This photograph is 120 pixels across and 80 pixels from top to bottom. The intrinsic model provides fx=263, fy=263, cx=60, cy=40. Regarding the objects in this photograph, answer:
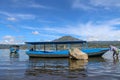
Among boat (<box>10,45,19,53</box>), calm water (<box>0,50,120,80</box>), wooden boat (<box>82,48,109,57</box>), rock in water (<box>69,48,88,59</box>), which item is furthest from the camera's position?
boat (<box>10,45,19,53</box>)

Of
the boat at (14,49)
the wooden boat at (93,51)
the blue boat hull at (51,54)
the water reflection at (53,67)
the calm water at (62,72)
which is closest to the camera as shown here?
the calm water at (62,72)

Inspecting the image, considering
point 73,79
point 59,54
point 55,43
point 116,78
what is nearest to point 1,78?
point 73,79

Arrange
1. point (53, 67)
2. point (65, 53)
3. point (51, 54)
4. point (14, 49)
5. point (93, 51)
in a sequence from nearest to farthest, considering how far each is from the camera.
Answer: point (53, 67) → point (65, 53) → point (93, 51) → point (51, 54) → point (14, 49)

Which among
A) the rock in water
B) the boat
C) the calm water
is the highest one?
the boat

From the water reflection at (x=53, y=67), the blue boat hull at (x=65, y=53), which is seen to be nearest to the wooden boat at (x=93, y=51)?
the blue boat hull at (x=65, y=53)

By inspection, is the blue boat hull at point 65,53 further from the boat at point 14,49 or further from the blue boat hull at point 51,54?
the boat at point 14,49

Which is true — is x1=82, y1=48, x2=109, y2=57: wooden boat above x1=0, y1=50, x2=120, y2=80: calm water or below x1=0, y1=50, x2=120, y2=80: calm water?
above

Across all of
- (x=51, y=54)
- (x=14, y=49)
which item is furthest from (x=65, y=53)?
(x=14, y=49)

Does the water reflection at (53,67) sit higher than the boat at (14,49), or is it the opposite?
the boat at (14,49)

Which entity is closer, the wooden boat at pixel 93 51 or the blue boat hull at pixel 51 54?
the blue boat hull at pixel 51 54

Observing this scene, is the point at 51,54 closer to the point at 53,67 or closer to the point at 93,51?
the point at 93,51

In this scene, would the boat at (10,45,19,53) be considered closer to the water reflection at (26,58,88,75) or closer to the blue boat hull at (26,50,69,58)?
the blue boat hull at (26,50,69,58)

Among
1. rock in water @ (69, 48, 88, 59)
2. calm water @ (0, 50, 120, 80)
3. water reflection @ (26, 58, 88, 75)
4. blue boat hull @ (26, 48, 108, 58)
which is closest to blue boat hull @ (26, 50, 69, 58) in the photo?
blue boat hull @ (26, 48, 108, 58)

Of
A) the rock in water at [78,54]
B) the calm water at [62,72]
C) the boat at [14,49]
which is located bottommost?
the calm water at [62,72]
